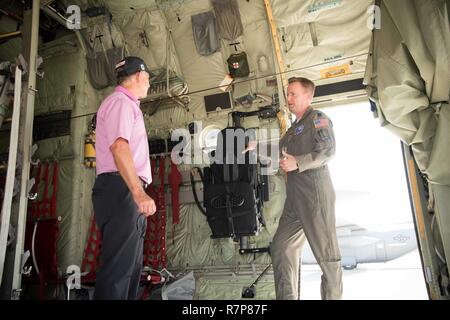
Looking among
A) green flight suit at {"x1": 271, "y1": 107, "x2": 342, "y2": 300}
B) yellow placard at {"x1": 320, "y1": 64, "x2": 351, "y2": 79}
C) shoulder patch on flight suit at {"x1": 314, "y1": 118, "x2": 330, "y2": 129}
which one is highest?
yellow placard at {"x1": 320, "y1": 64, "x2": 351, "y2": 79}

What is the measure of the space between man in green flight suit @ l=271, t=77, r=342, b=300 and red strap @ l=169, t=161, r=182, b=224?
2343 mm

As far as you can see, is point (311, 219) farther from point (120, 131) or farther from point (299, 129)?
point (120, 131)

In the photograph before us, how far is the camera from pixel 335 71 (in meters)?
4.53

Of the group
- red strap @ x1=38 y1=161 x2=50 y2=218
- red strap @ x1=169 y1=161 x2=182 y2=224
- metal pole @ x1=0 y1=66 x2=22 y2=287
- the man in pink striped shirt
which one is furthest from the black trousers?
red strap @ x1=38 y1=161 x2=50 y2=218

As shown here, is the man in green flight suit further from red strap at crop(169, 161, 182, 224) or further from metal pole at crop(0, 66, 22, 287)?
red strap at crop(169, 161, 182, 224)

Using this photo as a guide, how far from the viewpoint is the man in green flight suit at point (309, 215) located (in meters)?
2.29

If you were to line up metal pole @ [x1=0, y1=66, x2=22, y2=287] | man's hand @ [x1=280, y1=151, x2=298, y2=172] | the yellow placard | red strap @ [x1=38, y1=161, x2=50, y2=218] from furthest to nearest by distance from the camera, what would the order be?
1. red strap @ [x1=38, y1=161, x2=50, y2=218]
2. the yellow placard
3. metal pole @ [x1=0, y1=66, x2=22, y2=287]
4. man's hand @ [x1=280, y1=151, x2=298, y2=172]

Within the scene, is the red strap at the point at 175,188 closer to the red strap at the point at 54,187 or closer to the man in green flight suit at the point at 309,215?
the red strap at the point at 54,187

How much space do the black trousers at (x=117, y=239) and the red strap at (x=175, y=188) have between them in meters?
A: 2.60

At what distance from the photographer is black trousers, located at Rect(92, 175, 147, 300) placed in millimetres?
1852

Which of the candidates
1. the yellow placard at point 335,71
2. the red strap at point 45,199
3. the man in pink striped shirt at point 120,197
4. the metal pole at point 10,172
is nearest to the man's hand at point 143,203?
the man in pink striped shirt at point 120,197

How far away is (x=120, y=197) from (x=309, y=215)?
132cm
